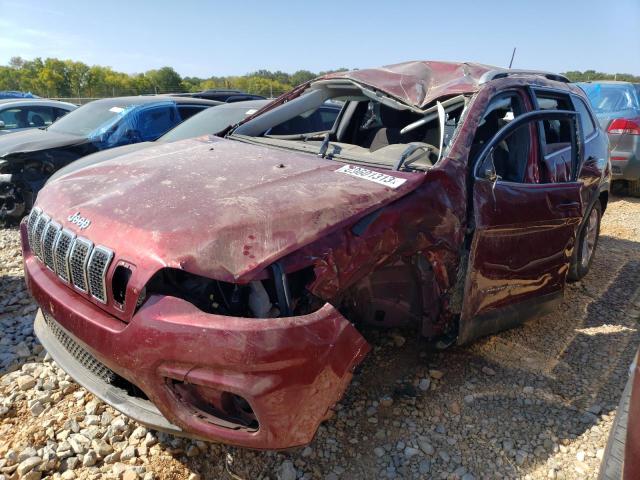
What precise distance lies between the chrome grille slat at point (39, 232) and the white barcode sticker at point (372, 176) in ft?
4.91

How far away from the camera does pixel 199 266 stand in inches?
70.2

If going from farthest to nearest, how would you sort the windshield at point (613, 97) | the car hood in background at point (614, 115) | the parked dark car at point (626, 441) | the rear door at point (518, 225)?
the windshield at point (613, 97), the car hood in background at point (614, 115), the rear door at point (518, 225), the parked dark car at point (626, 441)

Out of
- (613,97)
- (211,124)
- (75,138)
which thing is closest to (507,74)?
(211,124)

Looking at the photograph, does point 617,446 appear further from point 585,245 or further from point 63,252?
point 585,245

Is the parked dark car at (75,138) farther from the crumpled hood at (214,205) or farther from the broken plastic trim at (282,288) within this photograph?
the broken plastic trim at (282,288)

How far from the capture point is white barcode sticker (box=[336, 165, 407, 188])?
7.71ft

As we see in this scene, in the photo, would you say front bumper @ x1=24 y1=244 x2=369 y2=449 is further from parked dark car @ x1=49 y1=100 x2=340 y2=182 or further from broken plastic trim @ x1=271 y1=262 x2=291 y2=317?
parked dark car @ x1=49 y1=100 x2=340 y2=182

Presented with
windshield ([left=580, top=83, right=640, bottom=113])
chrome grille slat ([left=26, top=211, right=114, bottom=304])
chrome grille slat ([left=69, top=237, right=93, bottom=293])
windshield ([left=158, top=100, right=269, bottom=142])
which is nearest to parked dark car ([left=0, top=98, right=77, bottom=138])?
windshield ([left=158, top=100, right=269, bottom=142])

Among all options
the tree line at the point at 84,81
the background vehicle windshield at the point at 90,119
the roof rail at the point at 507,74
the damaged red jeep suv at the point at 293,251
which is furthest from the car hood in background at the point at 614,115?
the tree line at the point at 84,81

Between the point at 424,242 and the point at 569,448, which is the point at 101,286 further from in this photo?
the point at 569,448

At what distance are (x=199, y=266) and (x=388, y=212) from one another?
91 cm

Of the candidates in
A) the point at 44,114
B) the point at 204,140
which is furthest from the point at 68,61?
the point at 204,140

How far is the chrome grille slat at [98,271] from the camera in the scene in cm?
193

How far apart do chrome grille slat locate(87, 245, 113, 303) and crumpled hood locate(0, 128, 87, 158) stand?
4.64 meters
